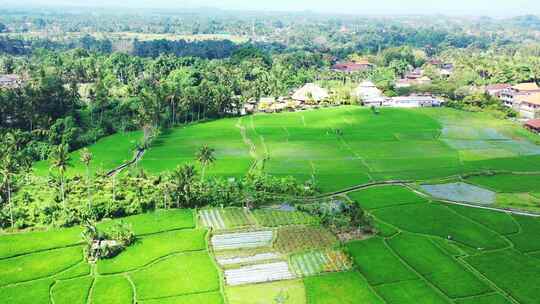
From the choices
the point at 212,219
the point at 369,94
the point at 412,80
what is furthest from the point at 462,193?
the point at 412,80

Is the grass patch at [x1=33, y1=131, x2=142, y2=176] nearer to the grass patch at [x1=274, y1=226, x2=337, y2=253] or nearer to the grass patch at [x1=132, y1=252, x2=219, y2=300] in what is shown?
the grass patch at [x1=132, y1=252, x2=219, y2=300]

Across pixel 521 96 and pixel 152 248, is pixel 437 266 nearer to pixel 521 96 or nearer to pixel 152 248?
pixel 152 248

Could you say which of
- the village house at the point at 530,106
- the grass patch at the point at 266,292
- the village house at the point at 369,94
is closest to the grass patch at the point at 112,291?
the grass patch at the point at 266,292

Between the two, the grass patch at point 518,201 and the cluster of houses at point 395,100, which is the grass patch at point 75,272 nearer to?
the grass patch at point 518,201

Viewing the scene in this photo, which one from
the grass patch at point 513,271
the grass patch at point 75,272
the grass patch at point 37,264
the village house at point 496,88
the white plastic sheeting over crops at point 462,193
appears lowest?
the grass patch at point 37,264

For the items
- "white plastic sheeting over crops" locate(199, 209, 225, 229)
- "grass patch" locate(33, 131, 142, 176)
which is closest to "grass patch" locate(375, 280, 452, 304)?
"white plastic sheeting over crops" locate(199, 209, 225, 229)

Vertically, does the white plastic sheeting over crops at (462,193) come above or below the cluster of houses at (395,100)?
below
